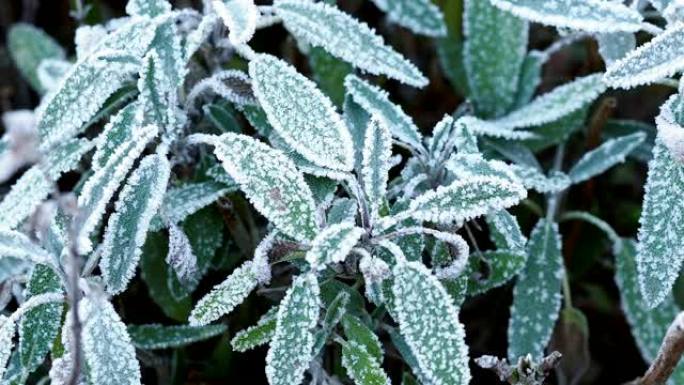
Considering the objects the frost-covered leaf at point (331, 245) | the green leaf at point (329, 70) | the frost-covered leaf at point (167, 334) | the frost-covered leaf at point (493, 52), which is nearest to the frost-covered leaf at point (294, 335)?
the frost-covered leaf at point (331, 245)

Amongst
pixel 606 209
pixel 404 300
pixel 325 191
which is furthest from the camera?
pixel 606 209

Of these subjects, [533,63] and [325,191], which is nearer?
[325,191]

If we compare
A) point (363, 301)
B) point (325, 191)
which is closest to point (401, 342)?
point (363, 301)

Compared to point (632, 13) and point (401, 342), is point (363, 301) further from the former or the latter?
point (632, 13)

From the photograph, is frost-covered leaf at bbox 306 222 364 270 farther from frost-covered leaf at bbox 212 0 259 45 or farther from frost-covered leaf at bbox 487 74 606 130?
frost-covered leaf at bbox 487 74 606 130

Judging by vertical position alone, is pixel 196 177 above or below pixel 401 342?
above

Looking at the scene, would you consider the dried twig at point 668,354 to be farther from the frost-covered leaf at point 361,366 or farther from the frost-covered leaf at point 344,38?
the frost-covered leaf at point 344,38

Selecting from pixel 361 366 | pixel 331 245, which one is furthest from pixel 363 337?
pixel 331 245
